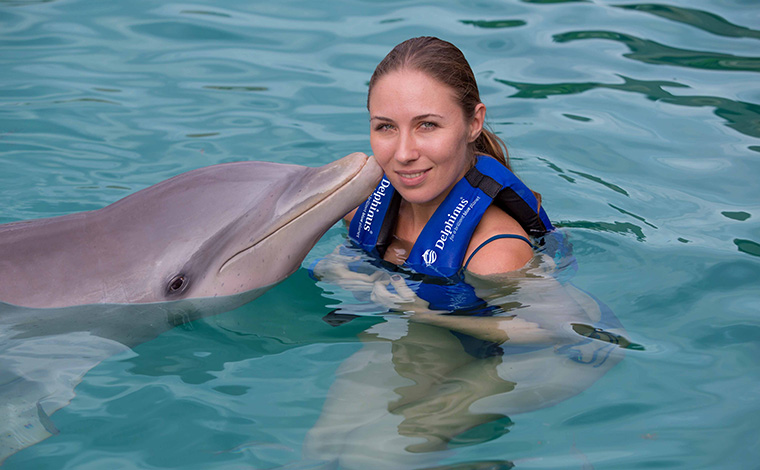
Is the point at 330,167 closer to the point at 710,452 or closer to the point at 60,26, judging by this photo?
the point at 710,452

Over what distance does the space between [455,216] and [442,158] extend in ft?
1.34

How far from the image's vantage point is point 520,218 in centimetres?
544

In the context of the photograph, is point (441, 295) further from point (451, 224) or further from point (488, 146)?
point (488, 146)

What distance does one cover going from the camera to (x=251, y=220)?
15.1 ft

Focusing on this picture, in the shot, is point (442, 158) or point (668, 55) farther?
point (668, 55)

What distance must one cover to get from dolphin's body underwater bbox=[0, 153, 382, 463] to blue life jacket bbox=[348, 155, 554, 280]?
73cm

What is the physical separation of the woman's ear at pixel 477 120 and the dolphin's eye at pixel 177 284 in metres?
2.04

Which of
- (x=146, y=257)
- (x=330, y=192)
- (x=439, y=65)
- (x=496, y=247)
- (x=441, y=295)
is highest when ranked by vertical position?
(x=439, y=65)

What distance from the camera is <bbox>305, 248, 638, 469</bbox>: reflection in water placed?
3.98m

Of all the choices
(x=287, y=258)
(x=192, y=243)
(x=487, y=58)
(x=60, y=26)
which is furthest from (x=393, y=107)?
Answer: (x=60, y=26)

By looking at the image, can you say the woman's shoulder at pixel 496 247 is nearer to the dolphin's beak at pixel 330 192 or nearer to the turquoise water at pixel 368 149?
the turquoise water at pixel 368 149

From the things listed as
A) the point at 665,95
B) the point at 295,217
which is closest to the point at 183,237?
the point at 295,217

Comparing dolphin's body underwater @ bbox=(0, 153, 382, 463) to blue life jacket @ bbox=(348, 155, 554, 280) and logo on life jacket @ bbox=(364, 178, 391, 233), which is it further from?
logo on life jacket @ bbox=(364, 178, 391, 233)

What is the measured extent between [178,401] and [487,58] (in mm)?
6814
